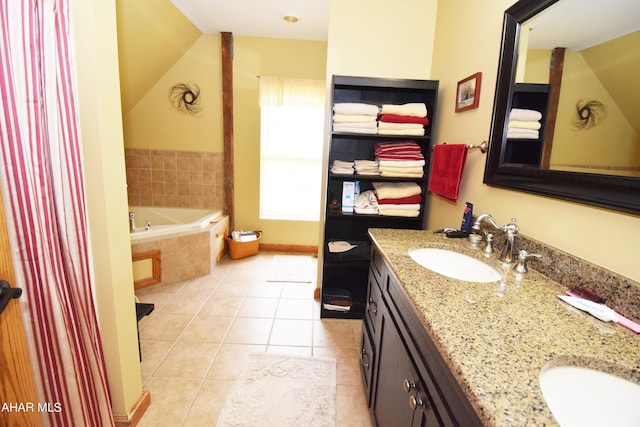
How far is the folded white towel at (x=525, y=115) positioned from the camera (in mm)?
1099

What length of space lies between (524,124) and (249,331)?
205 cm

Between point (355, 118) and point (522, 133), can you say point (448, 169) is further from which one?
point (355, 118)

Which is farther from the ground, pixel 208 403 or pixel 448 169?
pixel 448 169

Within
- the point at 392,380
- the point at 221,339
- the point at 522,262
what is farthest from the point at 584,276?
the point at 221,339

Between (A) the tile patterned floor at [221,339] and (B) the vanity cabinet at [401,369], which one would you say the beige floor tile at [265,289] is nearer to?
(A) the tile patterned floor at [221,339]

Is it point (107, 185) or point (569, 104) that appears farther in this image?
point (107, 185)

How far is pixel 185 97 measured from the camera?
11.5 feet

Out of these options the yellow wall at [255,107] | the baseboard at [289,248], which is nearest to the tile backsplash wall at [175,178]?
the yellow wall at [255,107]

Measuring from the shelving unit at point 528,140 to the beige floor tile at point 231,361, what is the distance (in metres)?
1.80

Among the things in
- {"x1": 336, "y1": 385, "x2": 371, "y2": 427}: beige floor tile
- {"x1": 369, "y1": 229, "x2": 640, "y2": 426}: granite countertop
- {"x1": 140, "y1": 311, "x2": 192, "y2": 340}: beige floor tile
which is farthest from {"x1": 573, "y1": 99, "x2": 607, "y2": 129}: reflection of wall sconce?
{"x1": 140, "y1": 311, "x2": 192, "y2": 340}: beige floor tile

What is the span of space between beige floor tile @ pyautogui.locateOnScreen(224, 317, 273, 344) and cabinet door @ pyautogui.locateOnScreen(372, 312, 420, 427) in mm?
1012

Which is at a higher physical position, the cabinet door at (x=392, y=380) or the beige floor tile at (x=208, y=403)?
the cabinet door at (x=392, y=380)

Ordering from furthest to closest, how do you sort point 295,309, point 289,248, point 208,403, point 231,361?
point 289,248
point 295,309
point 231,361
point 208,403

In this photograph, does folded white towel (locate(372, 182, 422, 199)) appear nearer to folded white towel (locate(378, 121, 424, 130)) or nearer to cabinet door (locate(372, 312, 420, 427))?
folded white towel (locate(378, 121, 424, 130))
